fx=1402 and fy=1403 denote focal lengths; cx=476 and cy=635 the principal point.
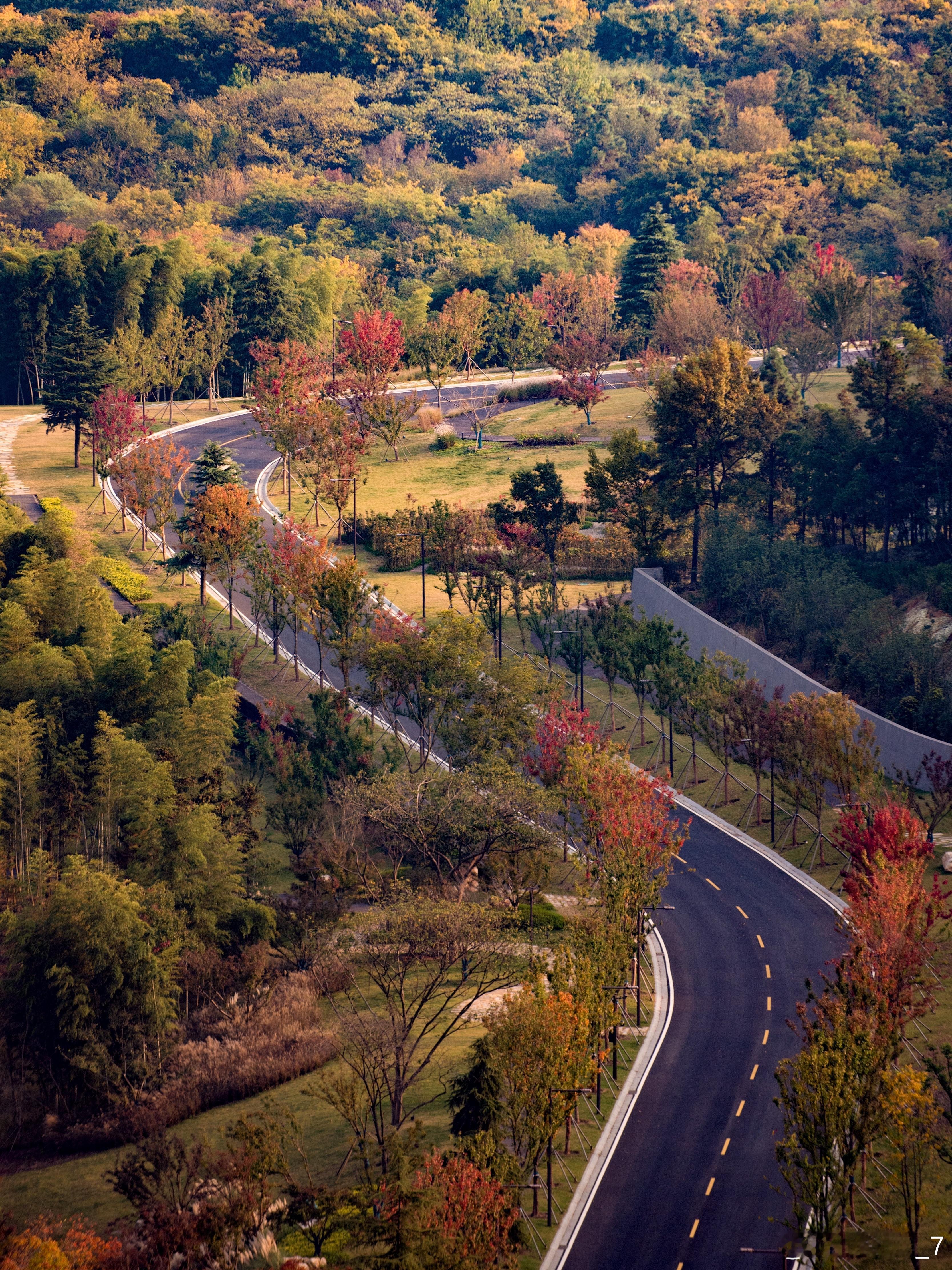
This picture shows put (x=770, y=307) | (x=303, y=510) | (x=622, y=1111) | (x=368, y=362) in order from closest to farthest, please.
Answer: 1. (x=622, y=1111)
2. (x=303, y=510)
3. (x=368, y=362)
4. (x=770, y=307)

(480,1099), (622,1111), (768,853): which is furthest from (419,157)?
(480,1099)

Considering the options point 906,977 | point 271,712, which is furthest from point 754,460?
point 906,977

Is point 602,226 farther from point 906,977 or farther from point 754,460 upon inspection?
point 906,977

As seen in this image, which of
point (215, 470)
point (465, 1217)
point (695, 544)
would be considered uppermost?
point (215, 470)

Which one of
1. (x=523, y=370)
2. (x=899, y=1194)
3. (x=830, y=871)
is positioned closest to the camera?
(x=899, y=1194)

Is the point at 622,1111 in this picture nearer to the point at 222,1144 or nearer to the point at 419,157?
the point at 222,1144

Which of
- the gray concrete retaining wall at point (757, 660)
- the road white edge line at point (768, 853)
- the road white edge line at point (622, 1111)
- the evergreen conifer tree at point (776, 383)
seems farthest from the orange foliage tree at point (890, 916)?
the evergreen conifer tree at point (776, 383)

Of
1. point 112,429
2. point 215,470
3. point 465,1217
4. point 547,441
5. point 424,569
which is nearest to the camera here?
point 465,1217
